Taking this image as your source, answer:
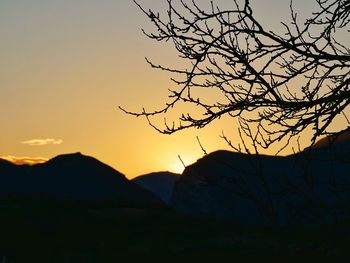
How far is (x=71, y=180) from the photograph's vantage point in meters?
176

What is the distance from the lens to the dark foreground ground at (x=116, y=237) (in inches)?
992

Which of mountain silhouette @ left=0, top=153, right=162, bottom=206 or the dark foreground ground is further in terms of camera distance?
mountain silhouette @ left=0, top=153, right=162, bottom=206

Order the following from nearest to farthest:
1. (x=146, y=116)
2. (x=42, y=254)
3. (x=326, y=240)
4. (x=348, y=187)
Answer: (x=326, y=240) < (x=348, y=187) < (x=146, y=116) < (x=42, y=254)

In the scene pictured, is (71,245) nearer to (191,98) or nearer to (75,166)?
Result: (191,98)

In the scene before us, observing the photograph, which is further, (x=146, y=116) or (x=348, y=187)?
(x=146, y=116)

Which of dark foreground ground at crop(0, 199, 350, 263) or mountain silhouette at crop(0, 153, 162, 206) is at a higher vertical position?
mountain silhouette at crop(0, 153, 162, 206)

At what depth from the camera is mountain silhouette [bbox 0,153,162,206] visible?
16962 cm

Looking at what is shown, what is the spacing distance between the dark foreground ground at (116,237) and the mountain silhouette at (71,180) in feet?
426

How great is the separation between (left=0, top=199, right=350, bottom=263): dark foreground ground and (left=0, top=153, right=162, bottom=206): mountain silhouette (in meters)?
130

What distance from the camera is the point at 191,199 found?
6137 inches

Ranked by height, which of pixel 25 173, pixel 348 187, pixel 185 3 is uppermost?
pixel 25 173

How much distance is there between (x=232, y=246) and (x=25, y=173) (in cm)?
15597

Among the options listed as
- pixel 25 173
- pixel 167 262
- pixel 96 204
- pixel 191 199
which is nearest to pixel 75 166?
pixel 25 173

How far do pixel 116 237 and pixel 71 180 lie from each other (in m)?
151
